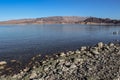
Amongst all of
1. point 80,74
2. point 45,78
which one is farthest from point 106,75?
point 45,78

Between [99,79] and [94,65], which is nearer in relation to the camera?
[99,79]

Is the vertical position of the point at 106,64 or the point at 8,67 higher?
the point at 106,64

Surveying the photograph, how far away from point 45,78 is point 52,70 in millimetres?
1853

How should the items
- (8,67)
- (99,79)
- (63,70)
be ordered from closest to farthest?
(99,79)
(63,70)
(8,67)

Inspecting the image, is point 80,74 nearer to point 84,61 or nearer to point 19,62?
point 84,61

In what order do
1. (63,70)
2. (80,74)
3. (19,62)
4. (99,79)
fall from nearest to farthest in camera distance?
(99,79), (80,74), (63,70), (19,62)

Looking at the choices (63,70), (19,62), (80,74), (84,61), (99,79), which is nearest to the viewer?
(99,79)

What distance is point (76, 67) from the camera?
628 inches

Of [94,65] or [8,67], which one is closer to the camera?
[94,65]

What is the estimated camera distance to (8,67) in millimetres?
20750

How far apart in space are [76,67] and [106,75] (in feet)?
10.5

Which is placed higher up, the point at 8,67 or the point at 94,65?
the point at 94,65

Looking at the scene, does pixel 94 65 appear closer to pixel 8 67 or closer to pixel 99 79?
pixel 99 79

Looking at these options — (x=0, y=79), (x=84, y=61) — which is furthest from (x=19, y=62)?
(x=84, y=61)
